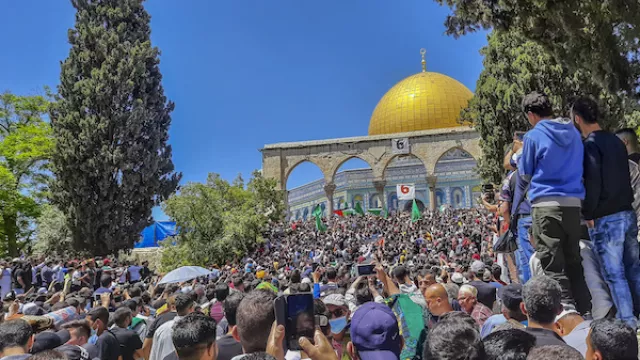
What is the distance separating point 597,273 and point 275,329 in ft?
8.56

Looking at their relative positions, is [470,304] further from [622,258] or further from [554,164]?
[554,164]

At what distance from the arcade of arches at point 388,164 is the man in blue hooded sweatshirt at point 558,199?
28085 millimetres

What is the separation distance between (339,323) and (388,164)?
39.9 m

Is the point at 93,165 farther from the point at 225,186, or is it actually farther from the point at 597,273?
the point at 597,273

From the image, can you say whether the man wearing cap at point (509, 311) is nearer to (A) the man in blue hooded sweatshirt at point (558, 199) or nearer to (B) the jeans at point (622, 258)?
(A) the man in blue hooded sweatshirt at point (558, 199)

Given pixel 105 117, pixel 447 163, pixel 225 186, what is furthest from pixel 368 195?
pixel 105 117

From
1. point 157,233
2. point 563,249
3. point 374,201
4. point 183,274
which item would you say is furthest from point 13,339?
point 374,201

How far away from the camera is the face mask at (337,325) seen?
3.90 meters

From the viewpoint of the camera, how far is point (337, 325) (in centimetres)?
397

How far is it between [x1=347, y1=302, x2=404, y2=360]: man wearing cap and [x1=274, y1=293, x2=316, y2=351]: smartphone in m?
0.69

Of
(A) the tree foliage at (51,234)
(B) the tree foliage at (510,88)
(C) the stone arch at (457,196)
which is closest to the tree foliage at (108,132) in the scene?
(A) the tree foliage at (51,234)

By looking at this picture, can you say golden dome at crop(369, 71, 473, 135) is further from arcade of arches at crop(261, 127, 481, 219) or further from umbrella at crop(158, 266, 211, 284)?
umbrella at crop(158, 266, 211, 284)

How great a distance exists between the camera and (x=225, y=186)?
1090 inches

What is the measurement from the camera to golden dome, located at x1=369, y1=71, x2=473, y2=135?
164 feet
